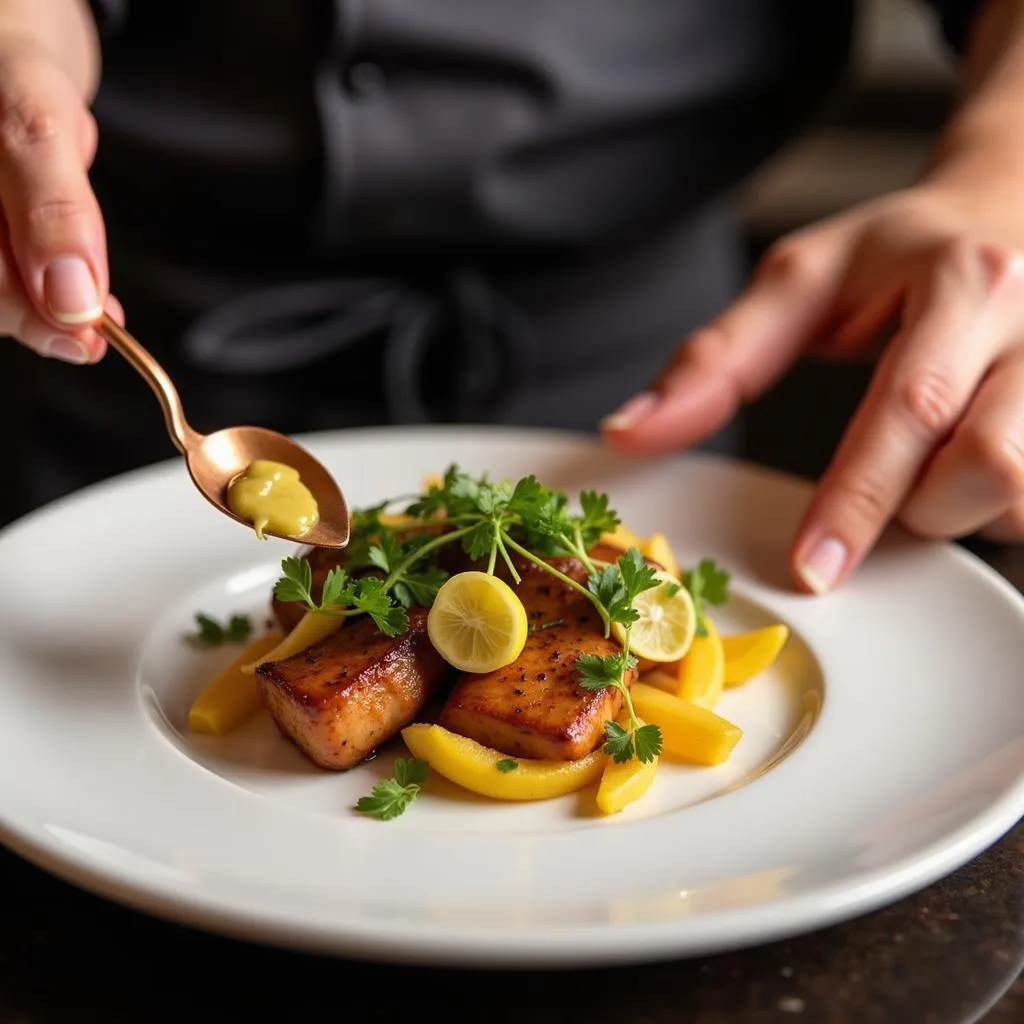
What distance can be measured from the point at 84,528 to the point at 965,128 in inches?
76.2

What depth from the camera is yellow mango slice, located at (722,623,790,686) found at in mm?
2068

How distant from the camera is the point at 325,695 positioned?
5.94 feet

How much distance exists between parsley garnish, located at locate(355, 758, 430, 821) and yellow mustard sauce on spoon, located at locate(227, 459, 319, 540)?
1.48 ft

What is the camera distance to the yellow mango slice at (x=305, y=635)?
6.54ft

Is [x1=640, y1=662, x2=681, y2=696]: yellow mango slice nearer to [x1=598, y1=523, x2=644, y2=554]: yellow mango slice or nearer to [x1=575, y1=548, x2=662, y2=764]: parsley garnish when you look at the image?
[x1=575, y1=548, x2=662, y2=764]: parsley garnish

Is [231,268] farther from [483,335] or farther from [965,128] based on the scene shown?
[965,128]

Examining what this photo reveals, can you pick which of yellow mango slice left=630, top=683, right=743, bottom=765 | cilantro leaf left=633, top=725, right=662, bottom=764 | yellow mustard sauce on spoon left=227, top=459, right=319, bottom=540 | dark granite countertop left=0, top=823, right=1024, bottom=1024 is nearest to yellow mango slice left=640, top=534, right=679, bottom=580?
yellow mango slice left=630, top=683, right=743, bottom=765

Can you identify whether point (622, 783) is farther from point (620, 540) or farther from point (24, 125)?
point (24, 125)

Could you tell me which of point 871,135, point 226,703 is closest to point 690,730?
point 226,703

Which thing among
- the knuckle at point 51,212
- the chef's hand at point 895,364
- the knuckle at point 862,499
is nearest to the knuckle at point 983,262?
the chef's hand at point 895,364

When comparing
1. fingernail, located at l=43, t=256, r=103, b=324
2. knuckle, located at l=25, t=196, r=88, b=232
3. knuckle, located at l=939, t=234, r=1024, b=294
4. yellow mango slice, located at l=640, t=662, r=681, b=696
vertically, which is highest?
knuckle, located at l=25, t=196, r=88, b=232

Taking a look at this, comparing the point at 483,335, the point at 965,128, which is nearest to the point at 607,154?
the point at 483,335

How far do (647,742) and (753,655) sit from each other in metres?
0.37

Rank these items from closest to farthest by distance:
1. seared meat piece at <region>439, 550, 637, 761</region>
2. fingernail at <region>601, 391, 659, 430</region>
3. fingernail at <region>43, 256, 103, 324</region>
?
seared meat piece at <region>439, 550, 637, 761</region>
fingernail at <region>43, 256, 103, 324</region>
fingernail at <region>601, 391, 659, 430</region>
